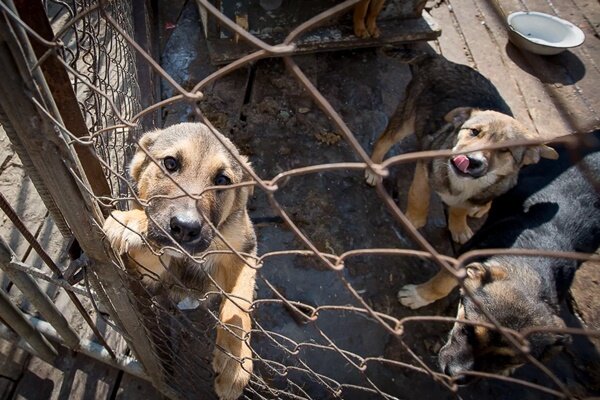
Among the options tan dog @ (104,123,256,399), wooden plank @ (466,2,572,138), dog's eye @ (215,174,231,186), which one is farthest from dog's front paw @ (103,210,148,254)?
wooden plank @ (466,2,572,138)

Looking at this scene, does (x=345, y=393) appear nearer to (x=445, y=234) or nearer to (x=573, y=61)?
(x=445, y=234)

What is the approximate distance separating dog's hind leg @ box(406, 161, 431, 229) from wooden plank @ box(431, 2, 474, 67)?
2262mm

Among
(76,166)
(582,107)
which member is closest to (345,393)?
(76,166)

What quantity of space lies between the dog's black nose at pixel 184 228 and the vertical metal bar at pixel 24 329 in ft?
3.50

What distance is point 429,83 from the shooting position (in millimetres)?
4051

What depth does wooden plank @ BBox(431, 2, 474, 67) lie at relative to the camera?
544cm

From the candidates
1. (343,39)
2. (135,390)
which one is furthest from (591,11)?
(135,390)

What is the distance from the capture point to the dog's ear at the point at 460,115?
355 centimetres

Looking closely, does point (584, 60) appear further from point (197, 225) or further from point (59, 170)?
point (59, 170)

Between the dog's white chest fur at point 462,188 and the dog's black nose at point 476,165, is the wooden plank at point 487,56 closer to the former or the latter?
the dog's white chest fur at point 462,188

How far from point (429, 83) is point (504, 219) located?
1436 mm

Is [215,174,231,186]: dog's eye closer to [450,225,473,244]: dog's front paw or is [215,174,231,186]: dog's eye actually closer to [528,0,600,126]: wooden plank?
[450,225,473,244]: dog's front paw

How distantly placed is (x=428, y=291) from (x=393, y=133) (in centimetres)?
154

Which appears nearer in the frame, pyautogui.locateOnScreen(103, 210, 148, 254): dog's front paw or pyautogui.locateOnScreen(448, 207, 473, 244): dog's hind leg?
pyautogui.locateOnScreen(103, 210, 148, 254): dog's front paw
